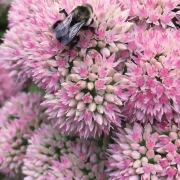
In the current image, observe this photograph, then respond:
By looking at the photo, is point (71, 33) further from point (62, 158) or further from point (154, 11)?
point (62, 158)

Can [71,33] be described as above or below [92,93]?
above

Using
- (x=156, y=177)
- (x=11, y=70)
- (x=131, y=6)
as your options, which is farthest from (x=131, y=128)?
(x=11, y=70)

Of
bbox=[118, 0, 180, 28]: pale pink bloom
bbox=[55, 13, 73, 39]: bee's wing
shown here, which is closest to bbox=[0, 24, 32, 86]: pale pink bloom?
bbox=[55, 13, 73, 39]: bee's wing

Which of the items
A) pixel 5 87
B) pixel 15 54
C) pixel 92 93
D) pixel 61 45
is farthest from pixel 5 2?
pixel 92 93

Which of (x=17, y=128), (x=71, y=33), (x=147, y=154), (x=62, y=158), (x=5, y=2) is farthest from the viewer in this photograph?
(x=5, y=2)

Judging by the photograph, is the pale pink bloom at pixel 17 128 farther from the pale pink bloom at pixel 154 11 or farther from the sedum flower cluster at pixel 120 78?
the pale pink bloom at pixel 154 11

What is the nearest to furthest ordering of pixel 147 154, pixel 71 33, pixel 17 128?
pixel 71 33 → pixel 147 154 → pixel 17 128
